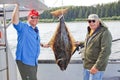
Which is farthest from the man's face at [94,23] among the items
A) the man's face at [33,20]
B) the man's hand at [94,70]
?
the man's face at [33,20]

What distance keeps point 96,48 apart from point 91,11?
2931 mm

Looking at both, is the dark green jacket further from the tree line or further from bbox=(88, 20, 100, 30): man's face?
the tree line

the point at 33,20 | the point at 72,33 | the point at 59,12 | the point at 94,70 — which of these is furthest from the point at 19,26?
the point at 72,33

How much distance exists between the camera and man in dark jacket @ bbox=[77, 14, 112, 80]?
6.80m

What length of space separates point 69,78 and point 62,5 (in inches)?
66.6

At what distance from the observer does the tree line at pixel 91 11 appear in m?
9.06

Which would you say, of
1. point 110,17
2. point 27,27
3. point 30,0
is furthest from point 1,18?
point 110,17

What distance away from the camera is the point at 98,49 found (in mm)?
6930

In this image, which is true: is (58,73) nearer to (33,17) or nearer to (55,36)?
(55,36)

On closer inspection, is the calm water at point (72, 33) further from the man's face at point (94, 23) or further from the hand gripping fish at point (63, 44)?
the man's face at point (94, 23)

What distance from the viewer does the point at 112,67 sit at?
8773 mm

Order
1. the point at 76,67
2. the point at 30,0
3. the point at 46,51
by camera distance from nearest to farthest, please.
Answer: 1. the point at 30,0
2. the point at 76,67
3. the point at 46,51

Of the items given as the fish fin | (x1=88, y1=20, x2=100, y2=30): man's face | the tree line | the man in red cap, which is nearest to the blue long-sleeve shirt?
the man in red cap

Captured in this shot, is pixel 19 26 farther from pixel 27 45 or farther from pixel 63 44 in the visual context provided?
pixel 63 44
